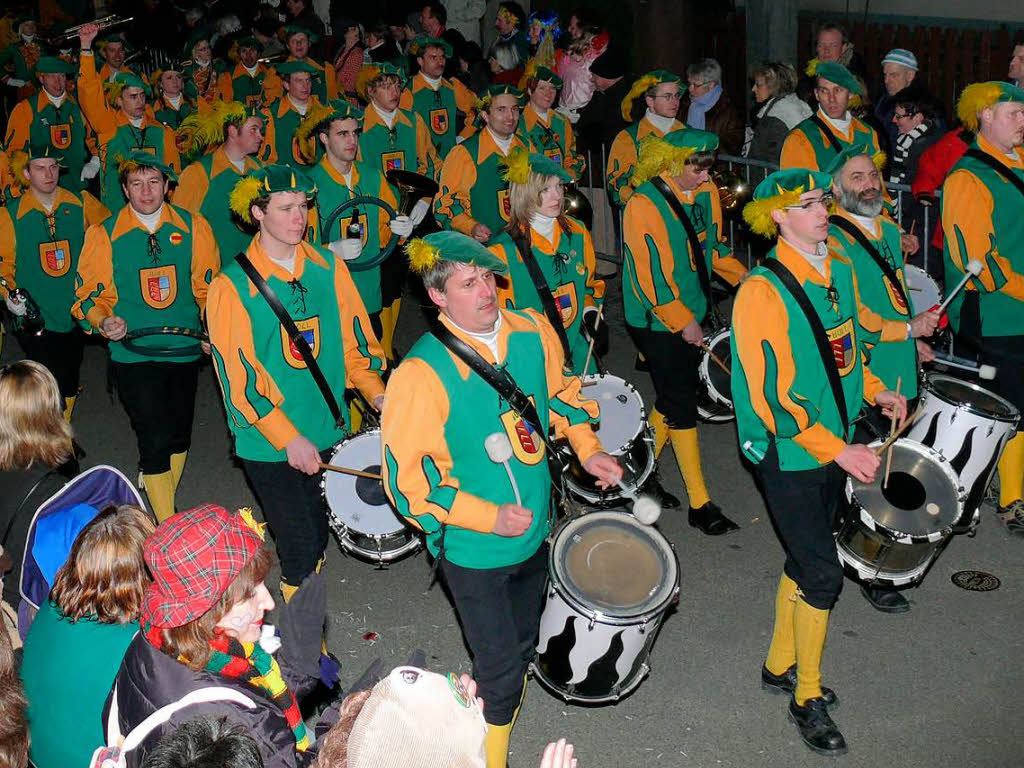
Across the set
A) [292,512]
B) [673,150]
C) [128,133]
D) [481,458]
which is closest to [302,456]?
[292,512]

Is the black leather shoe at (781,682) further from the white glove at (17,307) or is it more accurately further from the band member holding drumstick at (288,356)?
the white glove at (17,307)

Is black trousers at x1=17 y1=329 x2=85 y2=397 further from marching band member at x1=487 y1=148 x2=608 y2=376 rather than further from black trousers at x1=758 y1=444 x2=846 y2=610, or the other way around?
black trousers at x1=758 y1=444 x2=846 y2=610

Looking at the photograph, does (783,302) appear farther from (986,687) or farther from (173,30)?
(173,30)

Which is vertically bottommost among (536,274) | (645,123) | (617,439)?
(617,439)

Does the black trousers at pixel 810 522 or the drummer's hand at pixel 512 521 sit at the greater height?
the drummer's hand at pixel 512 521

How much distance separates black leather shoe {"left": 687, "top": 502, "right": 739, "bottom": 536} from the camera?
21.9ft

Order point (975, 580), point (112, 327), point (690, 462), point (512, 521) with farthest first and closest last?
1. point (690, 462)
2. point (112, 327)
3. point (975, 580)
4. point (512, 521)

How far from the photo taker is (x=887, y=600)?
586 cm

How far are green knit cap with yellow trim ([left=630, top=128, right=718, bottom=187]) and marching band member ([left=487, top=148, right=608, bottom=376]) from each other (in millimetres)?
498

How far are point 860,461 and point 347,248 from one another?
3.94 meters

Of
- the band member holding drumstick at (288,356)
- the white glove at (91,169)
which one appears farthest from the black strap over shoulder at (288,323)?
the white glove at (91,169)

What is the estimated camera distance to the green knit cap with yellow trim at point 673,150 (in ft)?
20.5

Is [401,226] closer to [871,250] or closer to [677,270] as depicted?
[677,270]

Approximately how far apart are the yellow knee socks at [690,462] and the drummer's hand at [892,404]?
1.67 metres
